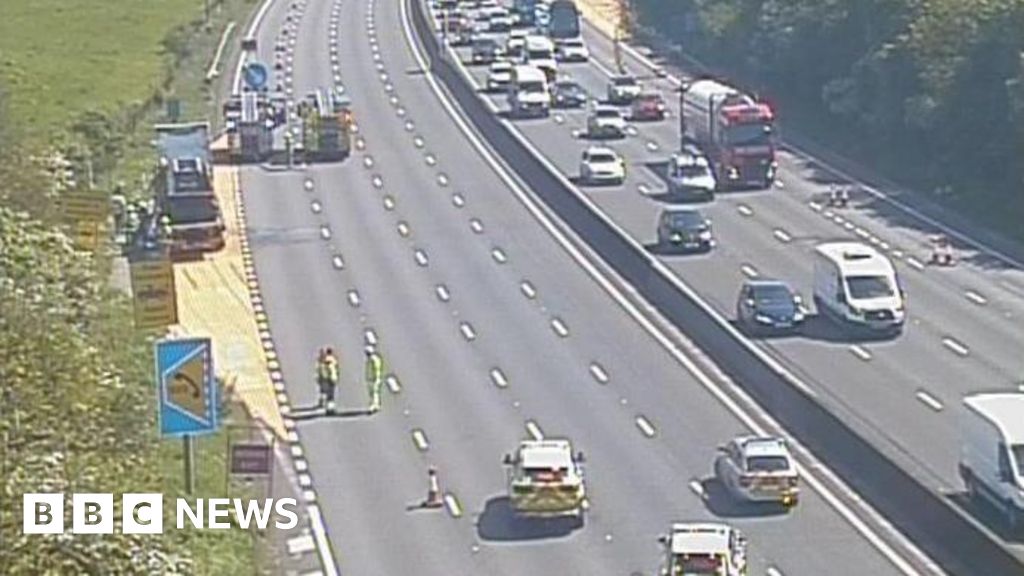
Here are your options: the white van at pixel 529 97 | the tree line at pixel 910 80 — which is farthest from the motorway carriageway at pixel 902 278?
the white van at pixel 529 97

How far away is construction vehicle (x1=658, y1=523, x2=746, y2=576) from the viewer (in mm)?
46094

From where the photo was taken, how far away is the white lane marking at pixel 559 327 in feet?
239

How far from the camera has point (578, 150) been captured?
109 metres

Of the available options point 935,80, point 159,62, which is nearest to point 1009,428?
point 935,80

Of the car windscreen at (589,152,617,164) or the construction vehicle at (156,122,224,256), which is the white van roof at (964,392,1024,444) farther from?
the car windscreen at (589,152,617,164)

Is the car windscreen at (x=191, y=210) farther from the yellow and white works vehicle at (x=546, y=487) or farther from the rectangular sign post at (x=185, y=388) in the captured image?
the rectangular sign post at (x=185, y=388)

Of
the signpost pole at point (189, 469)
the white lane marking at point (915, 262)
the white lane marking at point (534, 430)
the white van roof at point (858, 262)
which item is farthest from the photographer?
the white lane marking at point (915, 262)

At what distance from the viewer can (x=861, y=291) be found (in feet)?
233

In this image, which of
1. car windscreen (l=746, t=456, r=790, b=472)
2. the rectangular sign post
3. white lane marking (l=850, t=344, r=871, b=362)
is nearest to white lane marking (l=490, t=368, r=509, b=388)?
white lane marking (l=850, t=344, r=871, b=362)

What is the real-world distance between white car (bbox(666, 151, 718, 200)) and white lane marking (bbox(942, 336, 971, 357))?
2545 centimetres

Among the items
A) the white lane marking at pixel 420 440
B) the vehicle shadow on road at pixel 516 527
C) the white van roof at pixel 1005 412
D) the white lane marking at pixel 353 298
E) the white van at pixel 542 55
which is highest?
the white van roof at pixel 1005 412

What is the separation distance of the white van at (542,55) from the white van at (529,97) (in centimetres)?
781

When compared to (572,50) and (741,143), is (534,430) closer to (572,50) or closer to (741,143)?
(741,143)

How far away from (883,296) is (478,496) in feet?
63.7
